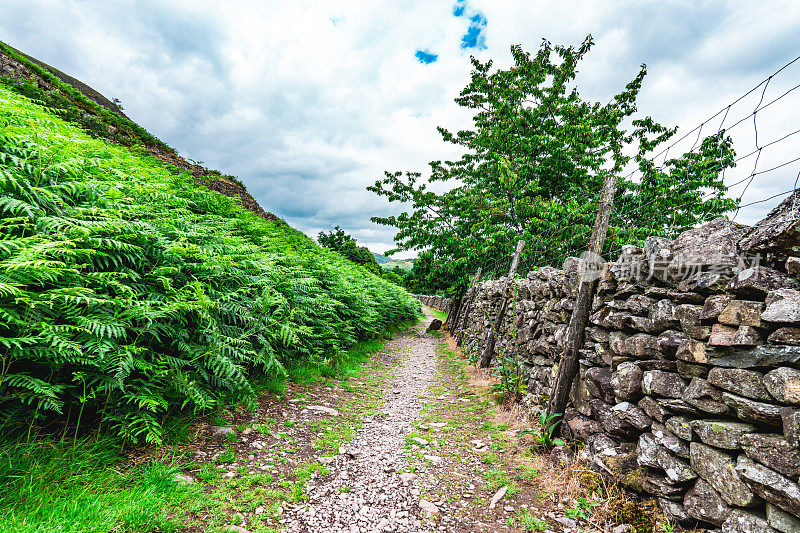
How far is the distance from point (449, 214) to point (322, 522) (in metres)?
14.3

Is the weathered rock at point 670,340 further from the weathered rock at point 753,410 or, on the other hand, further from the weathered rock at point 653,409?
the weathered rock at point 753,410

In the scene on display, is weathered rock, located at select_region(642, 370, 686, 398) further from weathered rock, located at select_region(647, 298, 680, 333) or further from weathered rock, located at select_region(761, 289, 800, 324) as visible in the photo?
weathered rock, located at select_region(761, 289, 800, 324)

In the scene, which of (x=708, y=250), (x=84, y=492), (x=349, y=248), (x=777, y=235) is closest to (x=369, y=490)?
(x=84, y=492)

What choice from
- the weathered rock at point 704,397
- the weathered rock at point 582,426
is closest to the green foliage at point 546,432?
the weathered rock at point 582,426

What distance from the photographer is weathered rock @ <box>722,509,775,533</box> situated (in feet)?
6.81

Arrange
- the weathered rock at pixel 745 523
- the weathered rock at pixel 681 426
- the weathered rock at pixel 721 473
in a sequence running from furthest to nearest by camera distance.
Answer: the weathered rock at pixel 681 426
the weathered rock at pixel 721 473
the weathered rock at pixel 745 523

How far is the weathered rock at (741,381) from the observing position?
7.33 ft

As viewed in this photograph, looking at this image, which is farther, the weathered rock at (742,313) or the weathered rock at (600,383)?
the weathered rock at (600,383)

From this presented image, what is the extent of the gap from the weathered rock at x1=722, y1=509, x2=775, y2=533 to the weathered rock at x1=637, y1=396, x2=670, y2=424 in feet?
2.50

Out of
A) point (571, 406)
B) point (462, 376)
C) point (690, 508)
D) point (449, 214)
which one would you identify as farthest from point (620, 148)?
point (690, 508)

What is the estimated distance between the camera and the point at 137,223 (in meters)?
3.23

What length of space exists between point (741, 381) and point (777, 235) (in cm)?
108

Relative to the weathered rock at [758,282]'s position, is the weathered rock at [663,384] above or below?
below

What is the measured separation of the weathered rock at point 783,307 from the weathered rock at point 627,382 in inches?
52.0
